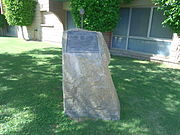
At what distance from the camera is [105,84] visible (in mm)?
2516

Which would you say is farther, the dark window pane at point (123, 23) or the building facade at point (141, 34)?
the dark window pane at point (123, 23)

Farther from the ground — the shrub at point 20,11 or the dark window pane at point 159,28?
the shrub at point 20,11

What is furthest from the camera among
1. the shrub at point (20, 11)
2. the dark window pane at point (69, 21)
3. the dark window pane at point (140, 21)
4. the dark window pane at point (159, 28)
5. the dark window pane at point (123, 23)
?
the shrub at point (20, 11)

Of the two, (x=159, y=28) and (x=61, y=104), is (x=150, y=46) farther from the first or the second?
(x=61, y=104)

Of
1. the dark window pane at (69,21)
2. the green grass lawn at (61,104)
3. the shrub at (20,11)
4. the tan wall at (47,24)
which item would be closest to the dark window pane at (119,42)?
the green grass lawn at (61,104)

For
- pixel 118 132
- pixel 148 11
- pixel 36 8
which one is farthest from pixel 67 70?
pixel 36 8

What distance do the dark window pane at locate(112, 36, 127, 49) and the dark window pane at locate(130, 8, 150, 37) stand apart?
0.60 m

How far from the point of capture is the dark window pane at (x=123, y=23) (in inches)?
287

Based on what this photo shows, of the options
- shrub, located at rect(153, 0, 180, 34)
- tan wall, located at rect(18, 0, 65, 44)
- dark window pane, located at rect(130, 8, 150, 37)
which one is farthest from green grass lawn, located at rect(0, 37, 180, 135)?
tan wall, located at rect(18, 0, 65, 44)

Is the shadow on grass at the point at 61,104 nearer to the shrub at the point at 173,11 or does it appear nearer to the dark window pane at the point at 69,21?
the shrub at the point at 173,11

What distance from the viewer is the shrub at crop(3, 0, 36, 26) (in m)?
10.4

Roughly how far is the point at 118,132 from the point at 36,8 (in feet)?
36.9

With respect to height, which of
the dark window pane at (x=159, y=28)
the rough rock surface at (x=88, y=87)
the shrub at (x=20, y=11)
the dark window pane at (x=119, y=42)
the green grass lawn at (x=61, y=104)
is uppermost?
the shrub at (x=20, y=11)

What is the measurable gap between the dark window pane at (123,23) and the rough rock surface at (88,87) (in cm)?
526
